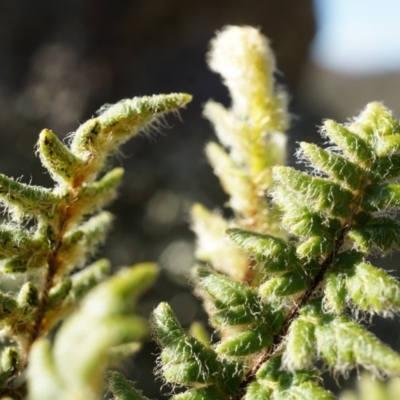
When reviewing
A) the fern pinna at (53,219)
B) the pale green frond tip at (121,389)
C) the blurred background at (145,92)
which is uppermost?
the blurred background at (145,92)

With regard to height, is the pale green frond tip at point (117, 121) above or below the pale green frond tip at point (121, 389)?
above

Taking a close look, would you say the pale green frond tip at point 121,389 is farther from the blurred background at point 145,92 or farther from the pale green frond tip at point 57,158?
the blurred background at point 145,92

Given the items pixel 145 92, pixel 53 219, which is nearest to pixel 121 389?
pixel 53 219

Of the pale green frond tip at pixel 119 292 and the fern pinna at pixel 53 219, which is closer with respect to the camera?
the pale green frond tip at pixel 119 292

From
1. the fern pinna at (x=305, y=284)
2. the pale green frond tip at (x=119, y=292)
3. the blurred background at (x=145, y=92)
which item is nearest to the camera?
the pale green frond tip at (x=119, y=292)

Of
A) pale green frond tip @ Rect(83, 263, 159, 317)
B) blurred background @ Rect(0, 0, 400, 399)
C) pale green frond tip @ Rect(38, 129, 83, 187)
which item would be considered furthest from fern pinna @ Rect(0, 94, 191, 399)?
blurred background @ Rect(0, 0, 400, 399)

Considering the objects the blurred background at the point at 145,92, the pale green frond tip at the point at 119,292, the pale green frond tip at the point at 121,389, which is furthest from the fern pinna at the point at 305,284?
the blurred background at the point at 145,92

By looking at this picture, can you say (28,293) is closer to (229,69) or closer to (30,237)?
(30,237)

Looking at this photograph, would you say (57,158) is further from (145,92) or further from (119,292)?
(145,92)

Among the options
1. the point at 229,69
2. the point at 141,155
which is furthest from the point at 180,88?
the point at 229,69

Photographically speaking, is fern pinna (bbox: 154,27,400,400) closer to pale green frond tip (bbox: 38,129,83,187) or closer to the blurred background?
pale green frond tip (bbox: 38,129,83,187)
